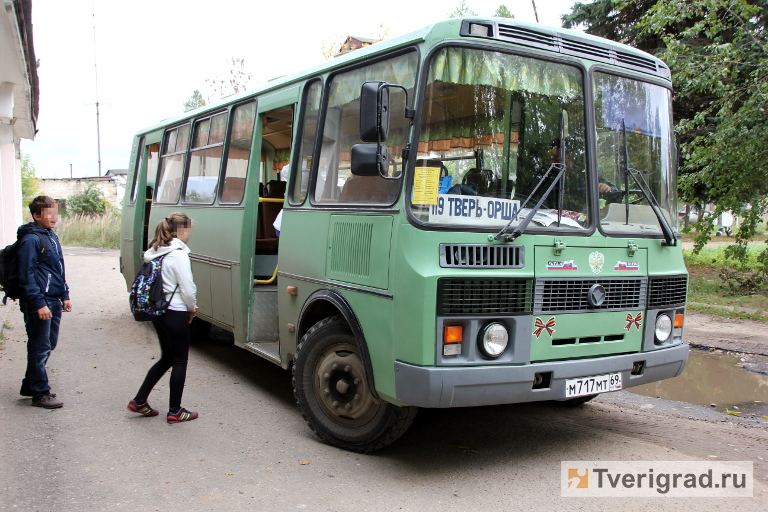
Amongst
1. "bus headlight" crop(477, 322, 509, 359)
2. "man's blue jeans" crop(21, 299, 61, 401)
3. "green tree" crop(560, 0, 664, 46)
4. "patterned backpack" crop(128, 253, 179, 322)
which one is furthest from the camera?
"green tree" crop(560, 0, 664, 46)

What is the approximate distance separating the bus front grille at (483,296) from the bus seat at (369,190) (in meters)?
0.72

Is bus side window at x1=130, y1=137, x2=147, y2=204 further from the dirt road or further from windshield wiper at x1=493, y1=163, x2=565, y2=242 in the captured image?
windshield wiper at x1=493, y1=163, x2=565, y2=242

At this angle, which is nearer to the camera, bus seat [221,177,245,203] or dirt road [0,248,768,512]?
dirt road [0,248,768,512]

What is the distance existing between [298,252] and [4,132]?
13021 mm

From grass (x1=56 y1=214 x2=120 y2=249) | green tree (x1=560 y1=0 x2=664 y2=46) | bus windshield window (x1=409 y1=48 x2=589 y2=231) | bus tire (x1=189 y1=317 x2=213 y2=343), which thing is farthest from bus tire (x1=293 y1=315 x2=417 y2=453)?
grass (x1=56 y1=214 x2=120 y2=249)

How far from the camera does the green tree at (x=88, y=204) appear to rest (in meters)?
42.3

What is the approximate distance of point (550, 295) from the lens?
14.4ft

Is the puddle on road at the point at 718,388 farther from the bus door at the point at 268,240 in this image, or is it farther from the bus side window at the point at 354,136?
the bus side window at the point at 354,136

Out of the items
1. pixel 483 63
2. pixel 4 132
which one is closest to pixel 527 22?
pixel 483 63

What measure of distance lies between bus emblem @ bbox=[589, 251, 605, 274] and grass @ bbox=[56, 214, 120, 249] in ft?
94.0

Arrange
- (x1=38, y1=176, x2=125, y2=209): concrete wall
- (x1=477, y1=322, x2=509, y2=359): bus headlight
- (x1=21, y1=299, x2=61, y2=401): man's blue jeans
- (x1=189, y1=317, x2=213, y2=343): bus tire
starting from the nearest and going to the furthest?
(x1=477, y1=322, x2=509, y2=359): bus headlight < (x1=21, y1=299, x2=61, y2=401): man's blue jeans < (x1=189, y1=317, x2=213, y2=343): bus tire < (x1=38, y1=176, x2=125, y2=209): concrete wall

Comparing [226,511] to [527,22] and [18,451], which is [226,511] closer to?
[18,451]

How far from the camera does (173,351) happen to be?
537 centimetres

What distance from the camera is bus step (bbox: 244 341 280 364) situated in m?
5.93
